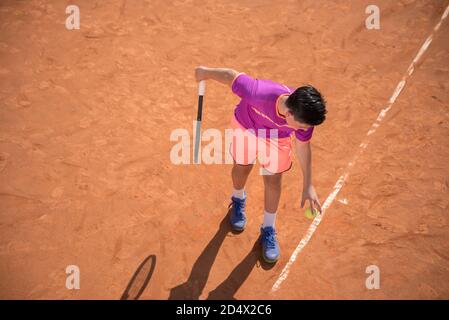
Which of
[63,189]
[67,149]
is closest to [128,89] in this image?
[67,149]

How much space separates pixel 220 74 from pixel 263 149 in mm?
876

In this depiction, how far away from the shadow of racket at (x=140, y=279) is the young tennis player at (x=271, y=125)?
4.49ft

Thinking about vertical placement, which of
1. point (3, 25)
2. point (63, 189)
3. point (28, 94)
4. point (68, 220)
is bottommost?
point (68, 220)

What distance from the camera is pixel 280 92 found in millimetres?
3816

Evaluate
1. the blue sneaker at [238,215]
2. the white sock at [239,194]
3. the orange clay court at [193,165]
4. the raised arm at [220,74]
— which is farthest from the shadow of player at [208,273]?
the raised arm at [220,74]

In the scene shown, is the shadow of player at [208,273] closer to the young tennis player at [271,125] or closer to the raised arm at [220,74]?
the young tennis player at [271,125]

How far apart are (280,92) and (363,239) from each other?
2.36 m

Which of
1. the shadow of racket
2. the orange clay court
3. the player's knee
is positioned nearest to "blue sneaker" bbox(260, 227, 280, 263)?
the orange clay court

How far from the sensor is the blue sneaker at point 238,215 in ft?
16.5

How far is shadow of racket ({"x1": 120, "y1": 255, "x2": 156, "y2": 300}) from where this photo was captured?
442 cm

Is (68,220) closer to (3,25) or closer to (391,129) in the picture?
(3,25)

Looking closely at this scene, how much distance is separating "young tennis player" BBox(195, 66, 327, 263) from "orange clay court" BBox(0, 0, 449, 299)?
90 centimetres

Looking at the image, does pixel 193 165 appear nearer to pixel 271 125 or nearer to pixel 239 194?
pixel 239 194

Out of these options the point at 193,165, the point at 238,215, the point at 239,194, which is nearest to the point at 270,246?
the point at 238,215
